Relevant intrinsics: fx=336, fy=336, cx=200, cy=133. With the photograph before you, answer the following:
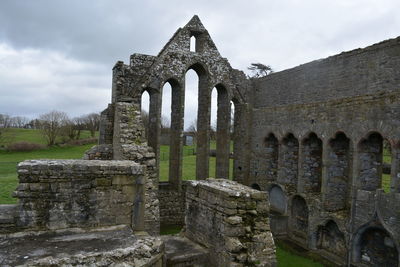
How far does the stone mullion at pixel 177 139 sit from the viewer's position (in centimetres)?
1305

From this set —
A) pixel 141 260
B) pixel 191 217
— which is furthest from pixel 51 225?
pixel 191 217

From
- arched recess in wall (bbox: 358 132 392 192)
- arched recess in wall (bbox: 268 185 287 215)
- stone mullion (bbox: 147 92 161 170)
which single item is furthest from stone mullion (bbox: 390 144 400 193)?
stone mullion (bbox: 147 92 161 170)

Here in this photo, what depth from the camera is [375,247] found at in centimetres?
886

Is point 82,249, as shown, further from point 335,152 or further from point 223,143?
point 223,143

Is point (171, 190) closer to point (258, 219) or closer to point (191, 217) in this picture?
point (191, 217)

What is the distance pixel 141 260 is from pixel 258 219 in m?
2.02

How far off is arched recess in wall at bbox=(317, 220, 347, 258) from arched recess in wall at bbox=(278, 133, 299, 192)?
1837 mm

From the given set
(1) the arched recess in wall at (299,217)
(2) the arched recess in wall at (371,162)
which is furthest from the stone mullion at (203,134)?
(2) the arched recess in wall at (371,162)

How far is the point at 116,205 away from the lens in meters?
5.52

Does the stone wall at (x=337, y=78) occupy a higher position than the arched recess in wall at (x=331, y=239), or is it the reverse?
the stone wall at (x=337, y=78)

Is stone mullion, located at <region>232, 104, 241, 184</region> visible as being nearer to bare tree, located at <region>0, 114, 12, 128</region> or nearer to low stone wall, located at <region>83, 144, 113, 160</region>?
low stone wall, located at <region>83, 144, 113, 160</region>

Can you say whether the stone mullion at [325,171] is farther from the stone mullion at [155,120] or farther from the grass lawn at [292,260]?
the stone mullion at [155,120]

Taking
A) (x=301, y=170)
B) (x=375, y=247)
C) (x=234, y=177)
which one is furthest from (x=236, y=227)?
(x=234, y=177)

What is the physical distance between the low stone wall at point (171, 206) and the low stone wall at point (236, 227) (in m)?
7.27
